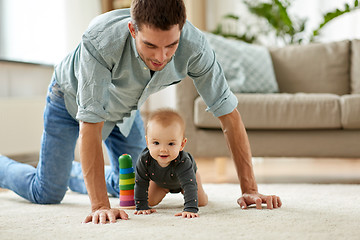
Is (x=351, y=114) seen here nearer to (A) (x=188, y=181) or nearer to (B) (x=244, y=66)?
(B) (x=244, y=66)

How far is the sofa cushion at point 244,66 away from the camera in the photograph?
110 inches

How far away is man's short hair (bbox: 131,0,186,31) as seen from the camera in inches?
45.1

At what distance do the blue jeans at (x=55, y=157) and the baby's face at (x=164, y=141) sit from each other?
425 mm

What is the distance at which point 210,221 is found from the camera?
1.32 m

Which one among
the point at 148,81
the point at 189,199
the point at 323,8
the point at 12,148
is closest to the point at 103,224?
the point at 189,199

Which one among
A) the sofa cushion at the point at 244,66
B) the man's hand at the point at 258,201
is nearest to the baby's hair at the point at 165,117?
the man's hand at the point at 258,201

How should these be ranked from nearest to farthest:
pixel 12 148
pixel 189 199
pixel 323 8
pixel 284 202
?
pixel 189 199 < pixel 284 202 < pixel 12 148 < pixel 323 8

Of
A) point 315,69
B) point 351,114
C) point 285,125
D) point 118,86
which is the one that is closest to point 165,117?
point 118,86

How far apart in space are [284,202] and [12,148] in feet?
6.64

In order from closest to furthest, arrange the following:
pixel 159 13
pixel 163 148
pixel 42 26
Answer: pixel 159 13 → pixel 163 148 → pixel 42 26

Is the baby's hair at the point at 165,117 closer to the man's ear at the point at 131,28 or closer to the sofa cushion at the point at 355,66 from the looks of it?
the man's ear at the point at 131,28

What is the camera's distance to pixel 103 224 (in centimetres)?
127

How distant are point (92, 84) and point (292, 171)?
197 cm

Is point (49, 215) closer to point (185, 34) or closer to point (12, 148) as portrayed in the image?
point (185, 34)
